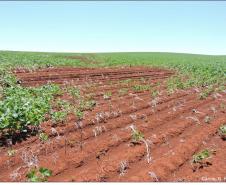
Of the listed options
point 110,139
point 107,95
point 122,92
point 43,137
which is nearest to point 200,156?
point 110,139

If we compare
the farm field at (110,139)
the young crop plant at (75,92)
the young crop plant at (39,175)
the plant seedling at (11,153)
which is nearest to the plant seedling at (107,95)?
the farm field at (110,139)

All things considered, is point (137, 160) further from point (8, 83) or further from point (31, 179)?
point (8, 83)

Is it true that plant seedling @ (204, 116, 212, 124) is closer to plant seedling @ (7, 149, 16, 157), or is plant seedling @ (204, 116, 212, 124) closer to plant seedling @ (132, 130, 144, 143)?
plant seedling @ (132, 130, 144, 143)

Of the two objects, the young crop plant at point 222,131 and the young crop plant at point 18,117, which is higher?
the young crop plant at point 18,117

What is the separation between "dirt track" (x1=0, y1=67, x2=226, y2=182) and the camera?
7508mm

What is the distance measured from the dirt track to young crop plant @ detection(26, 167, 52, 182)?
145 millimetres

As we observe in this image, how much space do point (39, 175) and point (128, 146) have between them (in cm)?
285

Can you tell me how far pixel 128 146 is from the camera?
9219mm

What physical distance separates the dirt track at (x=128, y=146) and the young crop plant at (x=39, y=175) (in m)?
0.15

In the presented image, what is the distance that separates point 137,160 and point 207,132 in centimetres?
330

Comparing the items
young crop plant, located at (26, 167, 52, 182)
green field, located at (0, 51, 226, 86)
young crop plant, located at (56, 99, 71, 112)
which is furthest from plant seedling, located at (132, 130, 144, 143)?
green field, located at (0, 51, 226, 86)

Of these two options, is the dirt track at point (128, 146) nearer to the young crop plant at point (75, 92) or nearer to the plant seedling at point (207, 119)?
the plant seedling at point (207, 119)

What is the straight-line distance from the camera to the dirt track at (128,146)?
7508mm

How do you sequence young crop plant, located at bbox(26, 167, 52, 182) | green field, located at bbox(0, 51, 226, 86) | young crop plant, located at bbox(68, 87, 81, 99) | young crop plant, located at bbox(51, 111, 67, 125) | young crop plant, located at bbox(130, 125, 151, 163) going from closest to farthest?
young crop plant, located at bbox(26, 167, 52, 182)
young crop plant, located at bbox(130, 125, 151, 163)
young crop plant, located at bbox(51, 111, 67, 125)
young crop plant, located at bbox(68, 87, 81, 99)
green field, located at bbox(0, 51, 226, 86)
